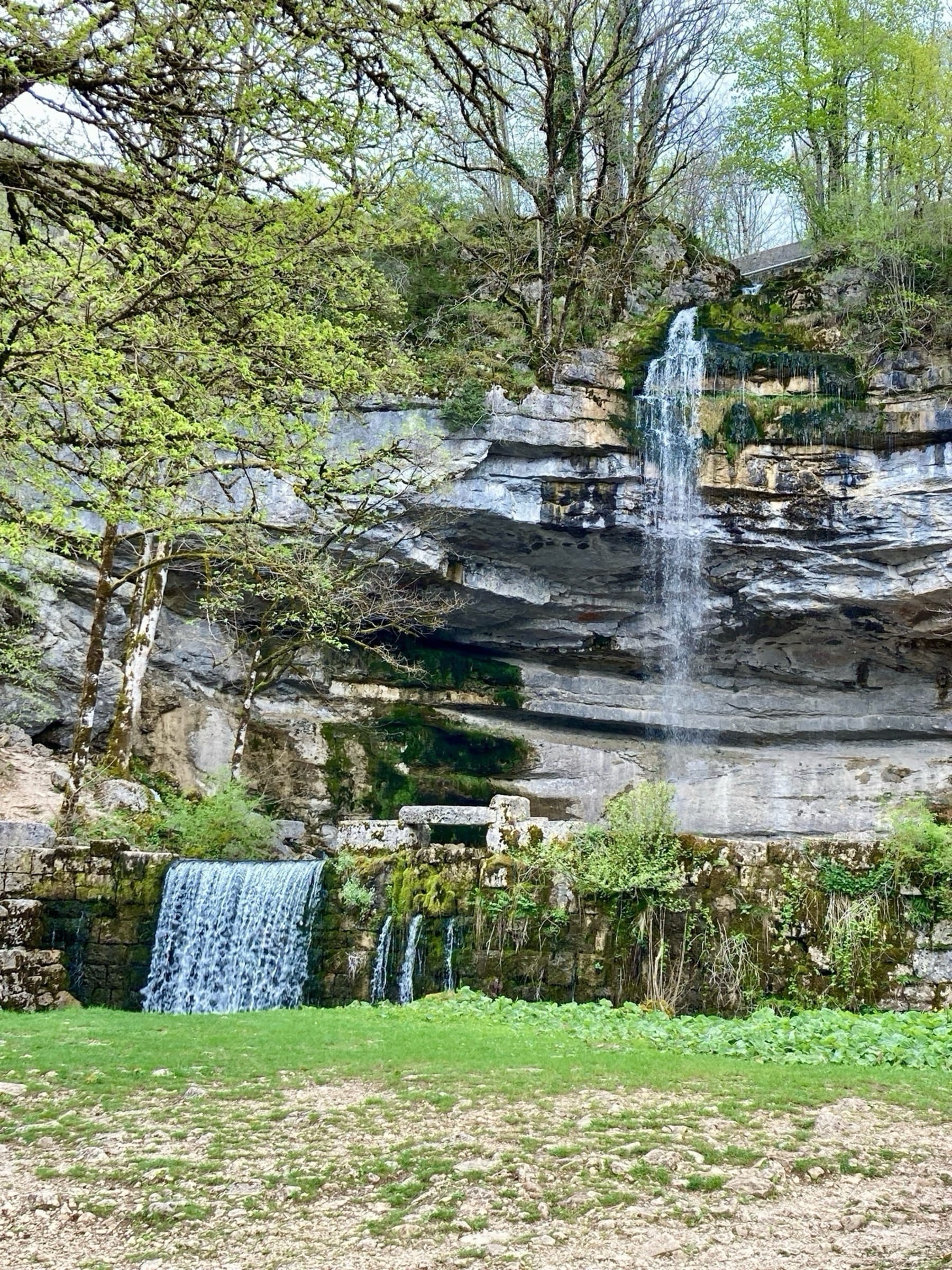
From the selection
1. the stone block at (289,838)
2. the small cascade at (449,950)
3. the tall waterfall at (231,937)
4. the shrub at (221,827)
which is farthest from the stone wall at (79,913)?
the stone block at (289,838)

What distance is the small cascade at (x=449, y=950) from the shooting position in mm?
11297

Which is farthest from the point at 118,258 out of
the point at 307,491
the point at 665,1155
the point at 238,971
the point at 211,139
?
the point at 238,971

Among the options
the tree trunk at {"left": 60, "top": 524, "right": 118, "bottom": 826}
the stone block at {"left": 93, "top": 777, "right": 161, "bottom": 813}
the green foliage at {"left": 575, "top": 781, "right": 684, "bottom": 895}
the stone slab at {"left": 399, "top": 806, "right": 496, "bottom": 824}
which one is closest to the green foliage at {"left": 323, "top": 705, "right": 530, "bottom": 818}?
the stone block at {"left": 93, "top": 777, "right": 161, "bottom": 813}

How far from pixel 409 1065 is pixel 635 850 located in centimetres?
514

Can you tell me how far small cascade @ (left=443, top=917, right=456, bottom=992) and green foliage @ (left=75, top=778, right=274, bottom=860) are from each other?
3791 millimetres

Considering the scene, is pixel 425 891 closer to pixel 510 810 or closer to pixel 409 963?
pixel 409 963

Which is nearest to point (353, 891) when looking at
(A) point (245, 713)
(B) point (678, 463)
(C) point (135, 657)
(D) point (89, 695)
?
(D) point (89, 695)

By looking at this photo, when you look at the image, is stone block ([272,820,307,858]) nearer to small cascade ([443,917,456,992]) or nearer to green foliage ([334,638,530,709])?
green foliage ([334,638,530,709])

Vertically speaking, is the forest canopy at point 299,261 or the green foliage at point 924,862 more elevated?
the forest canopy at point 299,261

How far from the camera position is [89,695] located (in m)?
13.4

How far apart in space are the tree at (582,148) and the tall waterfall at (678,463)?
2005 mm

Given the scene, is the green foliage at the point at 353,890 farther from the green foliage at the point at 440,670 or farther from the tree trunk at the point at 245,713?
the green foliage at the point at 440,670

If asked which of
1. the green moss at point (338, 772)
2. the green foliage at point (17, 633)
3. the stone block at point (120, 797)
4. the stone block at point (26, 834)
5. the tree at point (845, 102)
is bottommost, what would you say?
the stone block at point (26, 834)

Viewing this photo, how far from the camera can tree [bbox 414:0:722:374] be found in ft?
51.1
